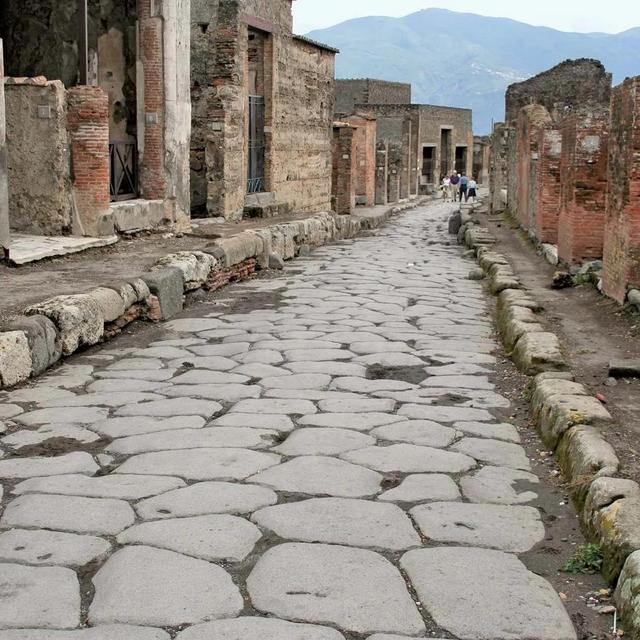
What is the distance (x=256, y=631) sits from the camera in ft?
8.37

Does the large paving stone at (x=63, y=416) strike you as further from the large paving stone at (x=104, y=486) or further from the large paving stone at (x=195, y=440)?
the large paving stone at (x=104, y=486)

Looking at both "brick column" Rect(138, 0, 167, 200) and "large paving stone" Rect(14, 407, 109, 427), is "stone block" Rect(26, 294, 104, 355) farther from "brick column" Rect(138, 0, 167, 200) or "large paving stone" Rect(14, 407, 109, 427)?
"brick column" Rect(138, 0, 167, 200)

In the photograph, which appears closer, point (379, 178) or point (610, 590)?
point (610, 590)

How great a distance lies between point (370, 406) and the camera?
5.05 metres

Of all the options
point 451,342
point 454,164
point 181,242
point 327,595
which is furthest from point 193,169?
point 454,164

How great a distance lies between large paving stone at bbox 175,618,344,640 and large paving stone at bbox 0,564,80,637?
1.16ft

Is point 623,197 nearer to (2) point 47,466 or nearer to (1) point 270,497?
(1) point 270,497

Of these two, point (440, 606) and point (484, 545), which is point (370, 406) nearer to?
point (484, 545)

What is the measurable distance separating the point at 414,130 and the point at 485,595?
1558 inches

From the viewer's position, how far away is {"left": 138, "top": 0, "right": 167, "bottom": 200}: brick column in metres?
11.9

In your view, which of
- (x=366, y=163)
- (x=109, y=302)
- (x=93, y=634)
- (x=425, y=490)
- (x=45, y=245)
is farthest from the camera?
(x=366, y=163)

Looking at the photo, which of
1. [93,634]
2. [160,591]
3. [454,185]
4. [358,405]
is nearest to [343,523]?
[160,591]

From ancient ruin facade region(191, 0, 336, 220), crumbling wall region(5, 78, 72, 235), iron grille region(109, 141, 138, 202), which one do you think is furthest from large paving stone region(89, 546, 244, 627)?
ancient ruin facade region(191, 0, 336, 220)

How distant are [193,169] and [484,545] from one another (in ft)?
41.2
